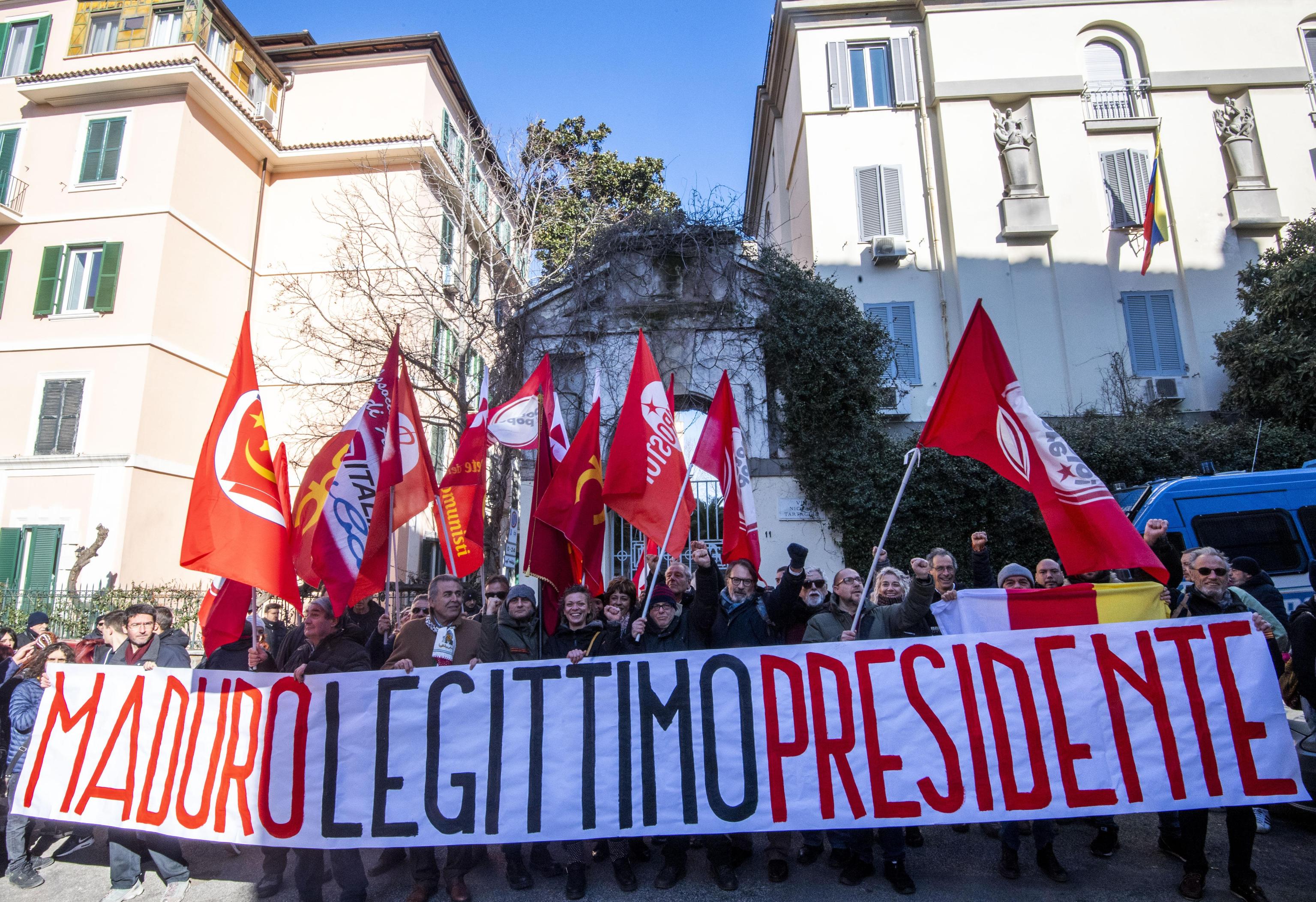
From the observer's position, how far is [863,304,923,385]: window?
15586 millimetres

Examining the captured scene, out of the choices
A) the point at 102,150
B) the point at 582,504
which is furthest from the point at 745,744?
the point at 102,150

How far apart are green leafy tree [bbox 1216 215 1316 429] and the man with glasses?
498 inches

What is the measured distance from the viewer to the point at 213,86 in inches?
706

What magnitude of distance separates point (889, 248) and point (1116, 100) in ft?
19.8

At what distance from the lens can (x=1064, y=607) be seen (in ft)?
16.7

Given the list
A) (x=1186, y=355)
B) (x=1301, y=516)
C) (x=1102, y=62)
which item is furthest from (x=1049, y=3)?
(x=1301, y=516)

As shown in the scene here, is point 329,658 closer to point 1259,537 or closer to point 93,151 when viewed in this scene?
point 1259,537

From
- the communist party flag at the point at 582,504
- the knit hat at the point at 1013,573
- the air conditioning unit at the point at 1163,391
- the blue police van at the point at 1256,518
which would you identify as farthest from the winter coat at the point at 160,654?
the air conditioning unit at the point at 1163,391

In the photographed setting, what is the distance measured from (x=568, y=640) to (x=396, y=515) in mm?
1785

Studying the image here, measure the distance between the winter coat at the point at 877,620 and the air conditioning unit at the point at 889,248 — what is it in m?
12.0

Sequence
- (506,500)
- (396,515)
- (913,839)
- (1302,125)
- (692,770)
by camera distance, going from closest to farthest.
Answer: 1. (692,770)
2. (913,839)
3. (396,515)
4. (506,500)
5. (1302,125)

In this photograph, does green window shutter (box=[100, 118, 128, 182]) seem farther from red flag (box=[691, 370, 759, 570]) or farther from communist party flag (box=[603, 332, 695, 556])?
red flag (box=[691, 370, 759, 570])

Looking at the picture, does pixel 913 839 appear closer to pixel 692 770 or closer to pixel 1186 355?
pixel 692 770

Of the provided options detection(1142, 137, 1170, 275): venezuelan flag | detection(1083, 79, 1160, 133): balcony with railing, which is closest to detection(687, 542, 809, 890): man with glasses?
detection(1142, 137, 1170, 275): venezuelan flag
